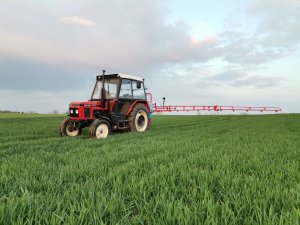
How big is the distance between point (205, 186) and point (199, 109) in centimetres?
4089

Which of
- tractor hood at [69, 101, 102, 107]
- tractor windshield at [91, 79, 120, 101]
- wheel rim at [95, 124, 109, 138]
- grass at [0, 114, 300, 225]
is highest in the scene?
tractor windshield at [91, 79, 120, 101]

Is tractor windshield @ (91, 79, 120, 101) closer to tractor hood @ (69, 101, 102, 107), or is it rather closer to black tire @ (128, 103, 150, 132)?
tractor hood @ (69, 101, 102, 107)

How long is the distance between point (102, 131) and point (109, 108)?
1.11 metres

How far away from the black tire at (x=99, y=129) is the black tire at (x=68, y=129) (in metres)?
1.51

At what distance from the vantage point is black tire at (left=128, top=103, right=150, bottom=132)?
10930 mm

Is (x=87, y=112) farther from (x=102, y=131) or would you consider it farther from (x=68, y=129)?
(x=68, y=129)

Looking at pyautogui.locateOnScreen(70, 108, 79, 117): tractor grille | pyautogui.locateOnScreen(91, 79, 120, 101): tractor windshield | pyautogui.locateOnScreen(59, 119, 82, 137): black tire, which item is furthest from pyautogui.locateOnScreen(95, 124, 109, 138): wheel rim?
pyautogui.locateOnScreen(59, 119, 82, 137): black tire

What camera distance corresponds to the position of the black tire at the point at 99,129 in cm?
916

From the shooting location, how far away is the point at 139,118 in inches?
463

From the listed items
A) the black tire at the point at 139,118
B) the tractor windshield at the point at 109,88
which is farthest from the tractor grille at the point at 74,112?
the black tire at the point at 139,118

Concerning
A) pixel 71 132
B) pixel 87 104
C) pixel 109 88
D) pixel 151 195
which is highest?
pixel 109 88

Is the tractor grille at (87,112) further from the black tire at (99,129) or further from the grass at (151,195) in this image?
the grass at (151,195)

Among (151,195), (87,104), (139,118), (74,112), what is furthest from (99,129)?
(151,195)

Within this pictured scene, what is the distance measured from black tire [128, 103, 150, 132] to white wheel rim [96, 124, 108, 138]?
1416mm
